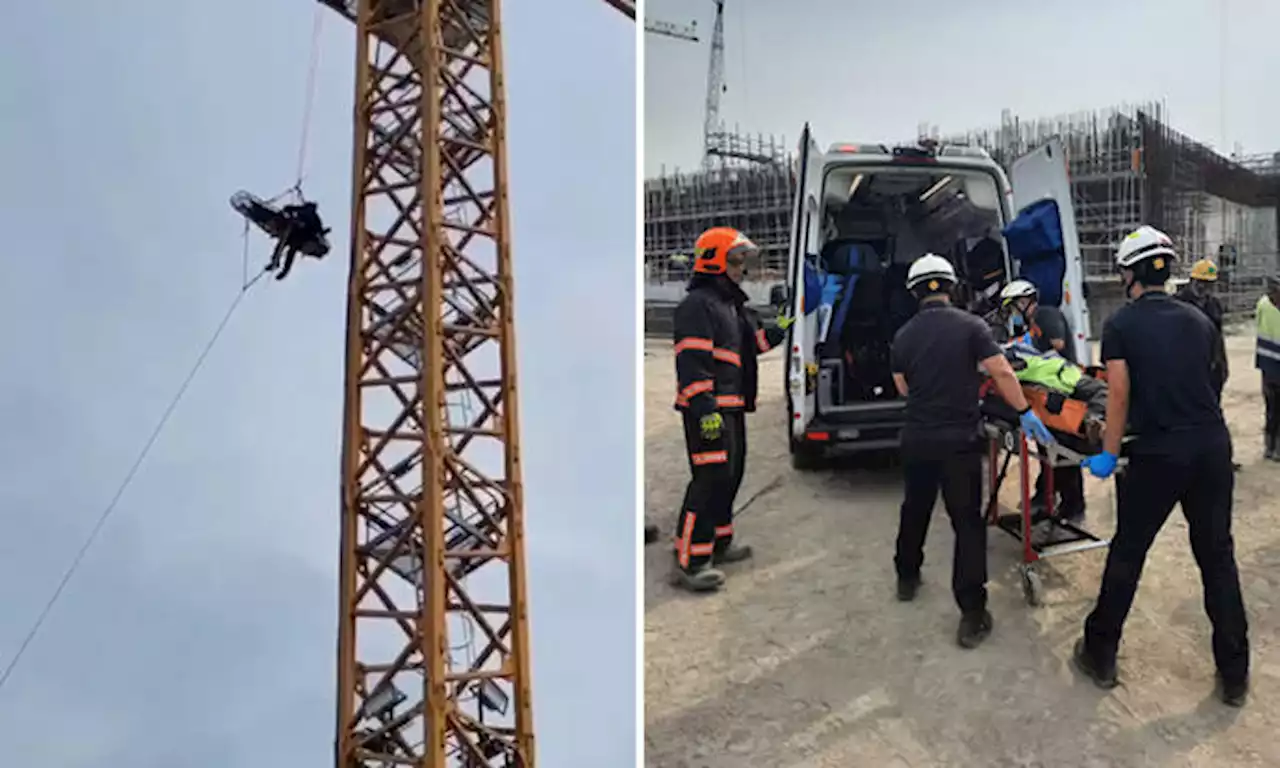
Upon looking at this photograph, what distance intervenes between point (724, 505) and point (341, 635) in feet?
13.2

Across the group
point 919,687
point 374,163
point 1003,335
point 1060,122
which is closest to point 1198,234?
point 1060,122

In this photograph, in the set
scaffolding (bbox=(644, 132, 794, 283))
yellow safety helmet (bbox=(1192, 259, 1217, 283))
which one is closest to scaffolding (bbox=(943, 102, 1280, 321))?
scaffolding (bbox=(644, 132, 794, 283))

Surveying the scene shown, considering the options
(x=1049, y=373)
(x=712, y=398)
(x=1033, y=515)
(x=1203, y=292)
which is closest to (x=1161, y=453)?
(x=1049, y=373)

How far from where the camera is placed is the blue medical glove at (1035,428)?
3646 millimetres

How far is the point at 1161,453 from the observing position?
3053 millimetres

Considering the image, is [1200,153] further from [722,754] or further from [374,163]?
[722,754]

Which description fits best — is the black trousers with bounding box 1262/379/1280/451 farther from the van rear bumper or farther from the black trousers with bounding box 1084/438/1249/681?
the black trousers with bounding box 1084/438/1249/681

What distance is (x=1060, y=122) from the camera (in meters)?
21.4

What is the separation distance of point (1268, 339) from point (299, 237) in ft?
22.7

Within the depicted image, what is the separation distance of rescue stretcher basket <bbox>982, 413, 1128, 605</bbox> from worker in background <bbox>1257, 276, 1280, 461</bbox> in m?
2.47

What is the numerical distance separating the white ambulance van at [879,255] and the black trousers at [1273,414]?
6.28 ft

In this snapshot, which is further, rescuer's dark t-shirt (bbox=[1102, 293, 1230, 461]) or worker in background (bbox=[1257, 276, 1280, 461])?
worker in background (bbox=[1257, 276, 1280, 461])

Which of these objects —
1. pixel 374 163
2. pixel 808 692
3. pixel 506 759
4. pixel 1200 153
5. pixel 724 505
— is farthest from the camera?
pixel 1200 153

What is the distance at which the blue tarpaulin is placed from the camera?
17.4 ft
